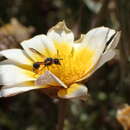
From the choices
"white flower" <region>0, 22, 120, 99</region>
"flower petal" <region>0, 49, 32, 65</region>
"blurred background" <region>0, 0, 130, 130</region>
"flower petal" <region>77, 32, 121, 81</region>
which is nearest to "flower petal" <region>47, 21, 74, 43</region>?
"white flower" <region>0, 22, 120, 99</region>

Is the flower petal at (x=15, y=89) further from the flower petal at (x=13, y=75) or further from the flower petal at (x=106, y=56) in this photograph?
the flower petal at (x=106, y=56)

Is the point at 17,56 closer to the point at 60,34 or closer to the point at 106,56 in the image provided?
the point at 60,34

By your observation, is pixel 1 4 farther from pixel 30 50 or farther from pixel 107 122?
pixel 30 50

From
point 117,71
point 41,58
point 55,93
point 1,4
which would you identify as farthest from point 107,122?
point 1,4

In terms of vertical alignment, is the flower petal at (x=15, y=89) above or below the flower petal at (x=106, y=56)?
below

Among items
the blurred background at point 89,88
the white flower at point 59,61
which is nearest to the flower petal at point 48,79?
the white flower at point 59,61

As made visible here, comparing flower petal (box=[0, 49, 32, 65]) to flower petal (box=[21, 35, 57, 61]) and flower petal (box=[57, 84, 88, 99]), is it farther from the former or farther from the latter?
flower petal (box=[57, 84, 88, 99])
